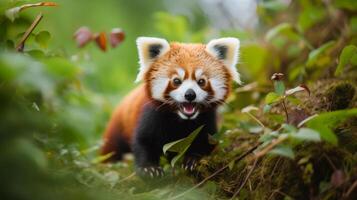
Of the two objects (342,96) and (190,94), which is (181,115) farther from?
(342,96)

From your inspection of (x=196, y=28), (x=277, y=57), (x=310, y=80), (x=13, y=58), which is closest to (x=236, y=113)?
(x=310, y=80)

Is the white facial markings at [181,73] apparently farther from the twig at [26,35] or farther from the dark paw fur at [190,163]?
the twig at [26,35]

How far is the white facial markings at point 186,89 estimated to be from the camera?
9.69 ft

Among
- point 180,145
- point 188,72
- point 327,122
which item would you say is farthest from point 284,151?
point 188,72

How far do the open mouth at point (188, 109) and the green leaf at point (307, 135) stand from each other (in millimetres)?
1019

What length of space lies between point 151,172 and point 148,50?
76 cm

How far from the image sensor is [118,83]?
6270mm

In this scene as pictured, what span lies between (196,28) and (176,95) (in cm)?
457

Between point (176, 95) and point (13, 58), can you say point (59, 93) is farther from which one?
point (13, 58)

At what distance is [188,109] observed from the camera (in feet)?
10.00

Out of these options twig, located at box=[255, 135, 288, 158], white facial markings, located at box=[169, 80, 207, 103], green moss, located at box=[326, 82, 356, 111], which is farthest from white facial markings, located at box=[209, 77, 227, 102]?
twig, located at box=[255, 135, 288, 158]

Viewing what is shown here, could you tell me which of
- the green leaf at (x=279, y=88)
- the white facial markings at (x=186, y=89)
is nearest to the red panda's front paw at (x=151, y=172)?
the white facial markings at (x=186, y=89)

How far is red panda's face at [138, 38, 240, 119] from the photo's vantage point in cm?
300

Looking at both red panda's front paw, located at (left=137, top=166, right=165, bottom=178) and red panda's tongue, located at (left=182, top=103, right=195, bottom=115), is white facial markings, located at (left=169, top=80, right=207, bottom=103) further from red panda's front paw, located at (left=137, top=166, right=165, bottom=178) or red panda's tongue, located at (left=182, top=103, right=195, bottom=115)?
red panda's front paw, located at (left=137, top=166, right=165, bottom=178)
